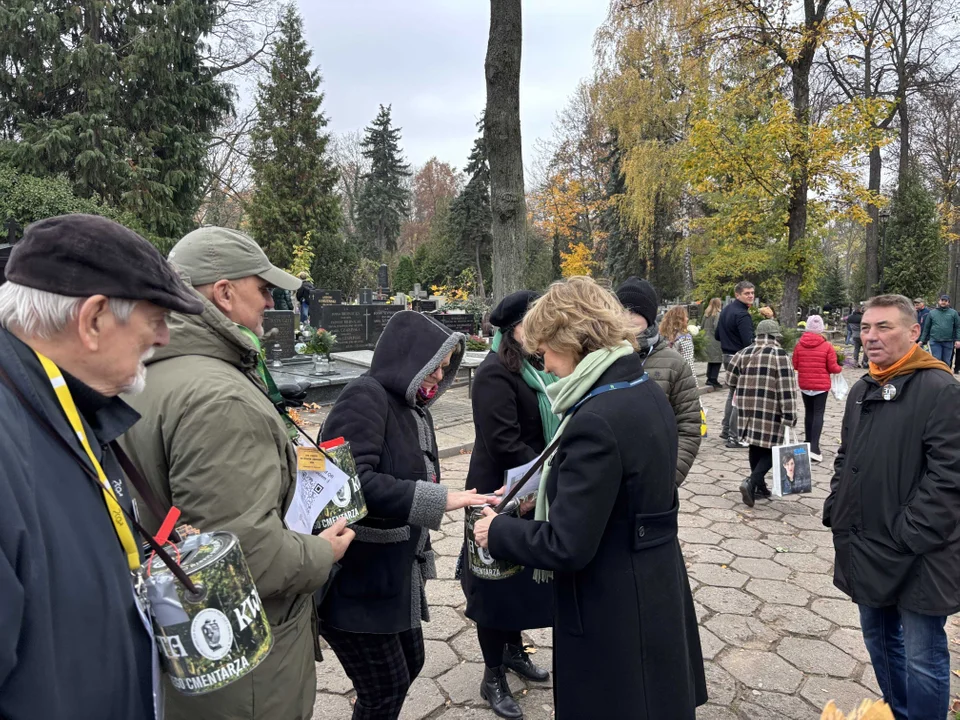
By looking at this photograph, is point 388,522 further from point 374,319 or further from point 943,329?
point 943,329

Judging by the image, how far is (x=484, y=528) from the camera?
203cm

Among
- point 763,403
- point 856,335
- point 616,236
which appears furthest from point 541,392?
point 616,236

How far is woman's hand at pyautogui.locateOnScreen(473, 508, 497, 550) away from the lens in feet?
6.60

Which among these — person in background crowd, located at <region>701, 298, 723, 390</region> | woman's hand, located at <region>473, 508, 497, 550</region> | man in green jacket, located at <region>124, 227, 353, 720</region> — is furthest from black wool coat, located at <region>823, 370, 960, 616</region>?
person in background crowd, located at <region>701, 298, 723, 390</region>

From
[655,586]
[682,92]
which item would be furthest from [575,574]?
[682,92]

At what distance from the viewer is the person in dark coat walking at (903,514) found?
237 cm

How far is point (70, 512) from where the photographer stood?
1008 mm

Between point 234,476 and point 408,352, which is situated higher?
point 408,352

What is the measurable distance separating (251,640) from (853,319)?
1913 centimetres

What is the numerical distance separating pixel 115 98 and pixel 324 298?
32.0 feet

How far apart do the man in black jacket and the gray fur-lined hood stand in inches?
272

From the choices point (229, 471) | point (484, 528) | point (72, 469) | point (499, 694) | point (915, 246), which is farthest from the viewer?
point (915, 246)

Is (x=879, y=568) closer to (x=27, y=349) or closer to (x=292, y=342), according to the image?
(x=27, y=349)

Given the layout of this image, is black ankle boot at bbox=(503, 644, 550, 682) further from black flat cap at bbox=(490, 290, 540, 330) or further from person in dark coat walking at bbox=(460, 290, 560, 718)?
black flat cap at bbox=(490, 290, 540, 330)
